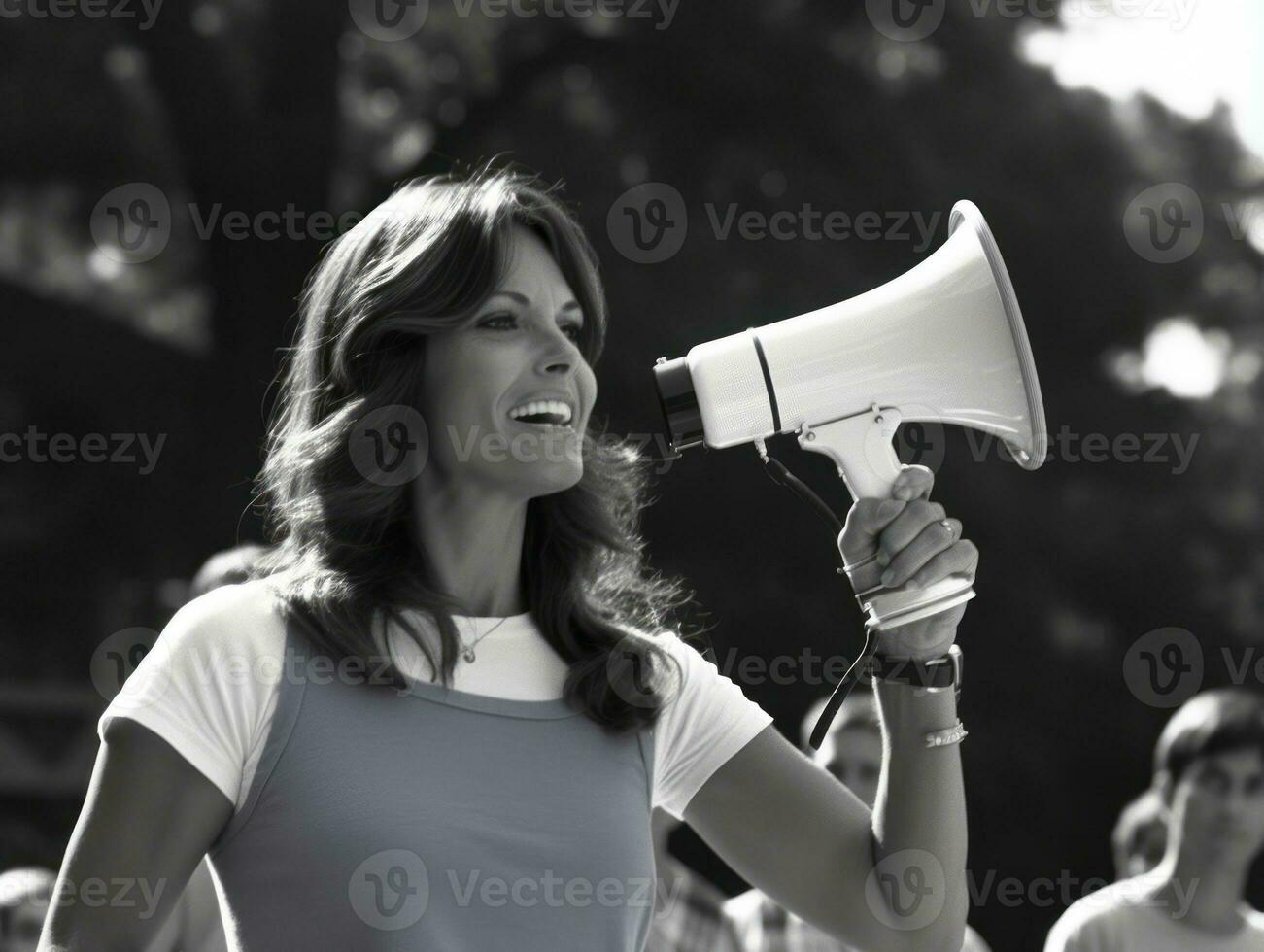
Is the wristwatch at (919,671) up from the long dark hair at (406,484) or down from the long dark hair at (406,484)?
down

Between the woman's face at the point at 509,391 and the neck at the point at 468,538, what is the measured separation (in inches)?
1.1

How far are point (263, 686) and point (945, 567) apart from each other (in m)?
0.80

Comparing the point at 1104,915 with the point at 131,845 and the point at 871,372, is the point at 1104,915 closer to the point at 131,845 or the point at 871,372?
the point at 871,372

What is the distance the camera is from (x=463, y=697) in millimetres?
2012

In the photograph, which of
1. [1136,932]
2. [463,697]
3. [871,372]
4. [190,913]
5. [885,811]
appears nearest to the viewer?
[463,697]

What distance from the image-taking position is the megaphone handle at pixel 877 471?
6.65 ft

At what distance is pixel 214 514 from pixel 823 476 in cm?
278

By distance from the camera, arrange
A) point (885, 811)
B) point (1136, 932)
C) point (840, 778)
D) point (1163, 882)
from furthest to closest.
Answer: point (840, 778)
point (1163, 882)
point (1136, 932)
point (885, 811)

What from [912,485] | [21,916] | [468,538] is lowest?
[21,916]

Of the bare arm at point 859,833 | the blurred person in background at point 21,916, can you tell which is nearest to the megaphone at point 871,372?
the bare arm at point 859,833

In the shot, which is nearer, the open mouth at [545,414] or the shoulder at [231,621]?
the shoulder at [231,621]

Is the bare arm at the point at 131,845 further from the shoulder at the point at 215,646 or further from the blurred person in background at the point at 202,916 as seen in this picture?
the blurred person in background at the point at 202,916

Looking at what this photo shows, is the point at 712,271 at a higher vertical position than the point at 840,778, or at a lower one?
higher

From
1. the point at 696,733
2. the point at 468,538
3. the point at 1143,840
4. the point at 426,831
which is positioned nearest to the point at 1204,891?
the point at 1143,840
